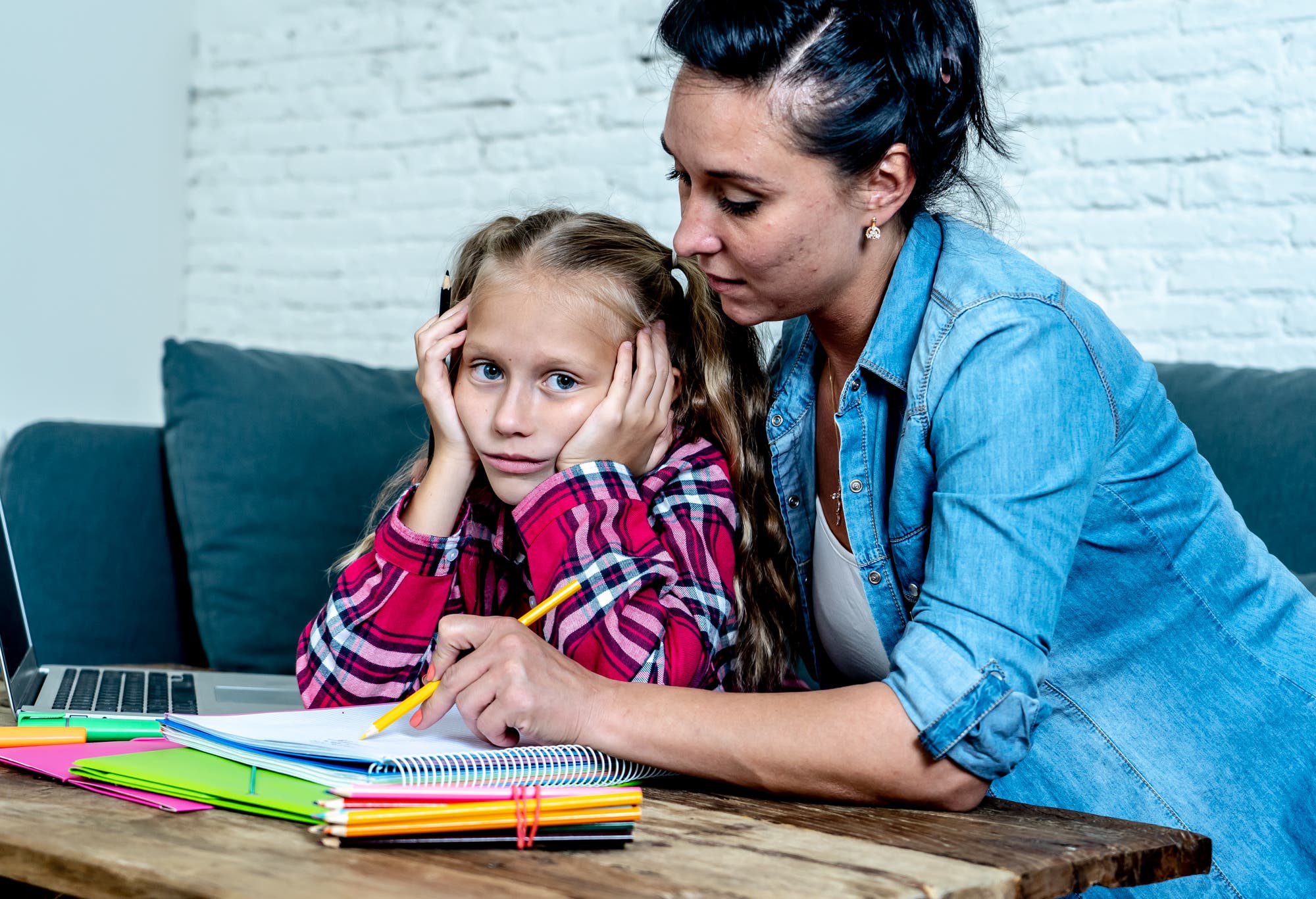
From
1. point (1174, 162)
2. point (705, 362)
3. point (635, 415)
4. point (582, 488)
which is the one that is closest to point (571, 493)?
point (582, 488)

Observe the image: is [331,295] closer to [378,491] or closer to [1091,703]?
[378,491]

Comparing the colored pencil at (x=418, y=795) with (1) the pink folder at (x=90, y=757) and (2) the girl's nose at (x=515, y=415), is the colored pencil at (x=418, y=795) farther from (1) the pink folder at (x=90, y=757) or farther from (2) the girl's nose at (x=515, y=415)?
(2) the girl's nose at (x=515, y=415)

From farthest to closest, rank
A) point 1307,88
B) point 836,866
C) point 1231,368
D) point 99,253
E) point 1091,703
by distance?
1. point 99,253
2. point 1307,88
3. point 1231,368
4. point 1091,703
5. point 836,866

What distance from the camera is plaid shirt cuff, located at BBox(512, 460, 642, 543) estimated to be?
1208mm

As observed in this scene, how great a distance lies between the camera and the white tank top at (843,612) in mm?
1183

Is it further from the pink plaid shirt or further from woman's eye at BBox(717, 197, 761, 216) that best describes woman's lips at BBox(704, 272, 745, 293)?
the pink plaid shirt

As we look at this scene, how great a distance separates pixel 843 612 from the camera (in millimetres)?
1219

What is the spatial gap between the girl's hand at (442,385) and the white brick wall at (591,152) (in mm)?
556

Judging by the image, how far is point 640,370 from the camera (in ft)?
4.21

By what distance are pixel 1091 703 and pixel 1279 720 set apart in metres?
0.16

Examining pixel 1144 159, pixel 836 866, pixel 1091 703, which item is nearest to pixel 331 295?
pixel 1144 159

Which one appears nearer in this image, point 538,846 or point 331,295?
point 538,846

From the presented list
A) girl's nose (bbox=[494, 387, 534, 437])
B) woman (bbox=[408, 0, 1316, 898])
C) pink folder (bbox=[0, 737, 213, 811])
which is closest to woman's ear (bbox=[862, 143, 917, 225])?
woman (bbox=[408, 0, 1316, 898])

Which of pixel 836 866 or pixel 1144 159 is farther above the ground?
pixel 1144 159
